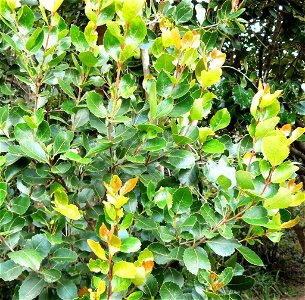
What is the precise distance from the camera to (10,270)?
0.84 metres

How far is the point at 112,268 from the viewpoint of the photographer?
0.75m

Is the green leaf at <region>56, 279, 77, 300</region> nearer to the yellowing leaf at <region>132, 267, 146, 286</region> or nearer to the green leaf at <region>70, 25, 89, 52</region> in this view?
the yellowing leaf at <region>132, 267, 146, 286</region>

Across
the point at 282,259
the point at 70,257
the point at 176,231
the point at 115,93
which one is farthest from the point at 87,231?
the point at 282,259

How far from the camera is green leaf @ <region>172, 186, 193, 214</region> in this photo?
0.87 meters

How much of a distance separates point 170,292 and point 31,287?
0.99 feet

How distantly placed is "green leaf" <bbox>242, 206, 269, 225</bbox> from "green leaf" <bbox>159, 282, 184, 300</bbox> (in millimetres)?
217

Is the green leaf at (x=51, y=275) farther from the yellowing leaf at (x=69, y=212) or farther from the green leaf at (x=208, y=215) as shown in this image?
the green leaf at (x=208, y=215)

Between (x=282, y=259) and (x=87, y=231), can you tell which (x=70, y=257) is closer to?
(x=87, y=231)

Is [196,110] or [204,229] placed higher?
[196,110]

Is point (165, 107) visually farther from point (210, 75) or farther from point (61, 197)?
point (61, 197)

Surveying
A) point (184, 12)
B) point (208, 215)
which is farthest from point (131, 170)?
point (184, 12)

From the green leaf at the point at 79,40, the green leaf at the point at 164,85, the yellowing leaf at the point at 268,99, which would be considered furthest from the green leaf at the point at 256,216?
the green leaf at the point at 79,40

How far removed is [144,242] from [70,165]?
0.96 feet

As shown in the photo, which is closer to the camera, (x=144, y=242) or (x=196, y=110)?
(x=196, y=110)
